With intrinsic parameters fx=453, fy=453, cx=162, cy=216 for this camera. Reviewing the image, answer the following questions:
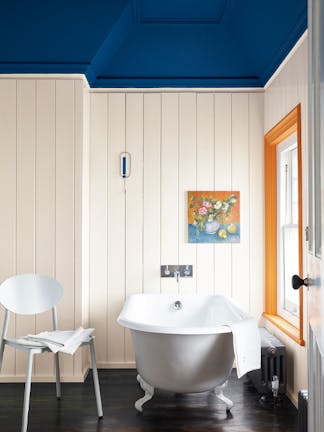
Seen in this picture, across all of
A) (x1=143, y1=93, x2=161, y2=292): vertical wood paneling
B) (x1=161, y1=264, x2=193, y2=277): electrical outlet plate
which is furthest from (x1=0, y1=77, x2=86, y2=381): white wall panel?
(x1=161, y1=264, x2=193, y2=277): electrical outlet plate

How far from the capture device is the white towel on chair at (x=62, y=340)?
273 cm

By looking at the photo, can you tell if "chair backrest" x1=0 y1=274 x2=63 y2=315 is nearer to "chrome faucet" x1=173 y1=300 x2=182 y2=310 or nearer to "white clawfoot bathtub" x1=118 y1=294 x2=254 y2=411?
"white clawfoot bathtub" x1=118 y1=294 x2=254 y2=411

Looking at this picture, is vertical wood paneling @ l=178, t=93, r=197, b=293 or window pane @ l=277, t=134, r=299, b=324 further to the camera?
vertical wood paneling @ l=178, t=93, r=197, b=293

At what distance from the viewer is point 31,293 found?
324 cm

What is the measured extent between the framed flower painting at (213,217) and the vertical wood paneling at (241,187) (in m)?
0.07

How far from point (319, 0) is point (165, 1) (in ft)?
7.86

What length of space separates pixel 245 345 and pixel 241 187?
5.61 ft

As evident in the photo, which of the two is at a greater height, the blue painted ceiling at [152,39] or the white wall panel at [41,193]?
the blue painted ceiling at [152,39]

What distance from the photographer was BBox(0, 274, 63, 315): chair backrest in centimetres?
319

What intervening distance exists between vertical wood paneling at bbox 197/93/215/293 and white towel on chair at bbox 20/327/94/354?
1.30 metres

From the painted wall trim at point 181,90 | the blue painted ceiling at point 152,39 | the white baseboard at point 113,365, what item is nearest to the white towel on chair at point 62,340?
the white baseboard at point 113,365

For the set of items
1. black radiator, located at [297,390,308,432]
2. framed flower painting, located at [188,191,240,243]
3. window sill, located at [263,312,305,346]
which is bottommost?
black radiator, located at [297,390,308,432]

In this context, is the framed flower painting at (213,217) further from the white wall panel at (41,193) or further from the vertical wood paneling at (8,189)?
the vertical wood paneling at (8,189)

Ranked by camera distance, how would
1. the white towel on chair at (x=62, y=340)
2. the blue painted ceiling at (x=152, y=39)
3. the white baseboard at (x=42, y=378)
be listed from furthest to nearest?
1. the white baseboard at (x=42, y=378)
2. the blue painted ceiling at (x=152, y=39)
3. the white towel on chair at (x=62, y=340)
